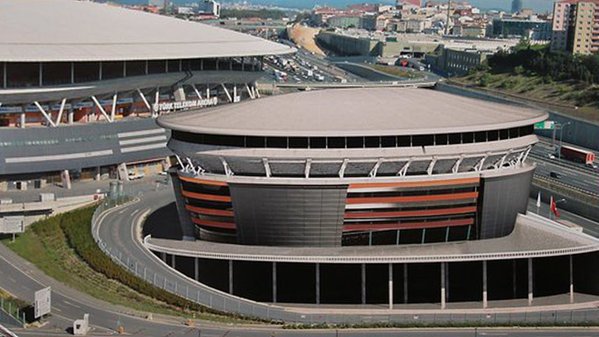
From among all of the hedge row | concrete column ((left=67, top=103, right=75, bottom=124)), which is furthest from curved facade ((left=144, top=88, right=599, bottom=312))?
concrete column ((left=67, top=103, right=75, bottom=124))

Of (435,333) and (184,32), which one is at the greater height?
(184,32)

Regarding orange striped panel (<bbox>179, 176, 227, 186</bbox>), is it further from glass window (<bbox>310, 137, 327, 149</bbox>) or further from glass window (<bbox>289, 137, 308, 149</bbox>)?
glass window (<bbox>310, 137, 327, 149</bbox>)

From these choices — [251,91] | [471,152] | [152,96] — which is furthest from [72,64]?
[471,152]

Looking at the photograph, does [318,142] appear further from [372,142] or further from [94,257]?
[94,257]

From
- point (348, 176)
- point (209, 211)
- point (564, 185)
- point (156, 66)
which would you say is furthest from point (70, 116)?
point (564, 185)

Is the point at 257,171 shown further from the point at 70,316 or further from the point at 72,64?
the point at 72,64

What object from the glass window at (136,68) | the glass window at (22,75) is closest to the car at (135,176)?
the glass window at (136,68)
